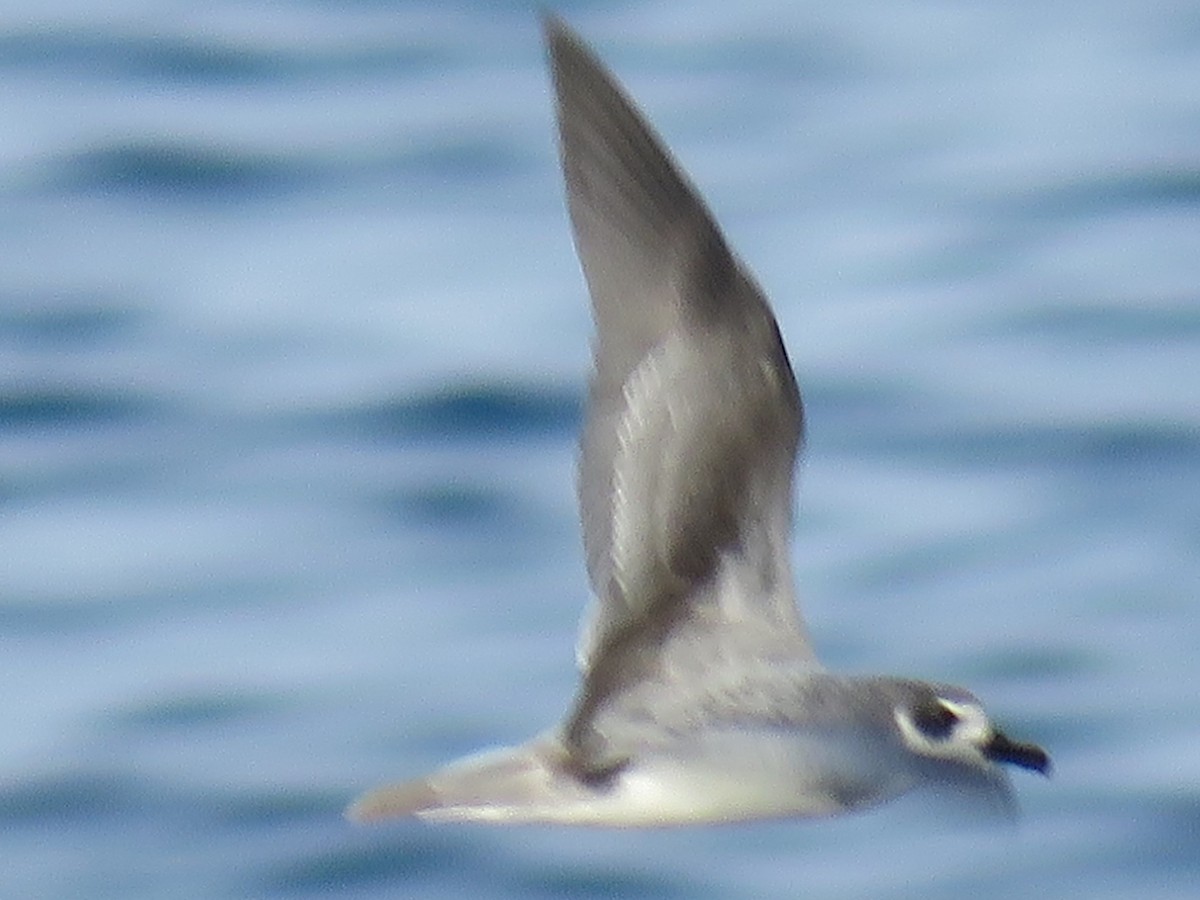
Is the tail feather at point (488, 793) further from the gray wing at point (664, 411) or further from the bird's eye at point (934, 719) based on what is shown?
the bird's eye at point (934, 719)

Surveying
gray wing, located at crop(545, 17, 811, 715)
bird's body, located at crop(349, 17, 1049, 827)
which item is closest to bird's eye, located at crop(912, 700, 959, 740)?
bird's body, located at crop(349, 17, 1049, 827)

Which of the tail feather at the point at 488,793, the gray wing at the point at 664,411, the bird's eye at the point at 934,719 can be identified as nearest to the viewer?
the tail feather at the point at 488,793

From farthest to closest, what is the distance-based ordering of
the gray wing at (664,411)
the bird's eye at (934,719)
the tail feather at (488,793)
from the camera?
1. the gray wing at (664,411)
2. the bird's eye at (934,719)
3. the tail feather at (488,793)

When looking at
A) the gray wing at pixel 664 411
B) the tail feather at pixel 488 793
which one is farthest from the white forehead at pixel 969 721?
the tail feather at pixel 488 793

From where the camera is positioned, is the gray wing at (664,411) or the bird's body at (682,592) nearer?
the bird's body at (682,592)

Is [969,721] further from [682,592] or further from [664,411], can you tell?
[664,411]

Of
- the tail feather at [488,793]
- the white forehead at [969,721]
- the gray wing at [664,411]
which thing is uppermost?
the gray wing at [664,411]

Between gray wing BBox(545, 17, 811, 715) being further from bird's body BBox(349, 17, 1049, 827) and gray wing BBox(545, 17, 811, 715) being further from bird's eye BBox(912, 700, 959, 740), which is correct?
bird's eye BBox(912, 700, 959, 740)

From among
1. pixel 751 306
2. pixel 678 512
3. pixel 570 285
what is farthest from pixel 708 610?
pixel 570 285
